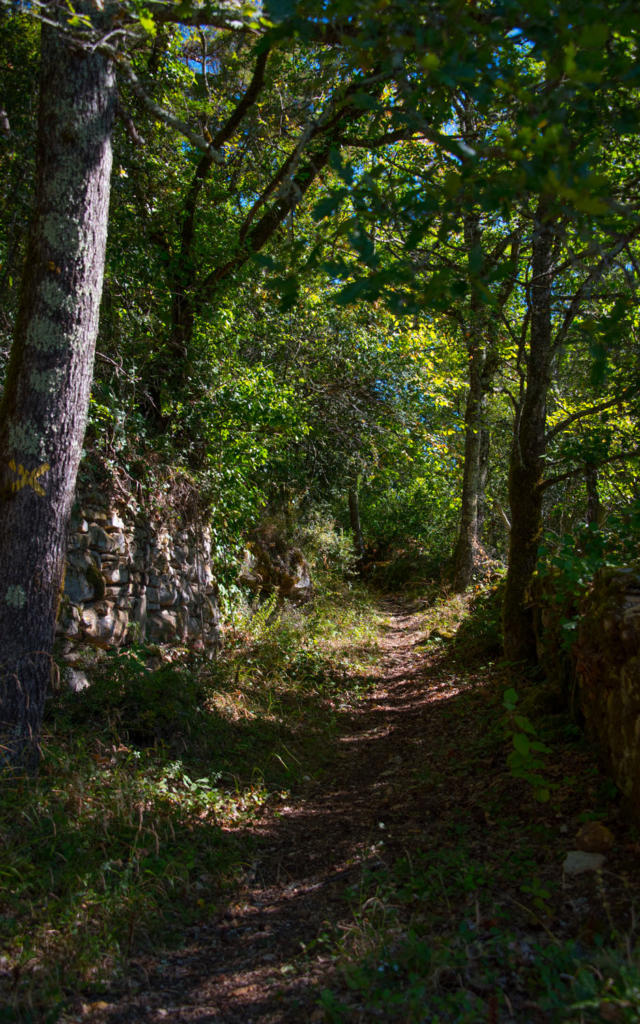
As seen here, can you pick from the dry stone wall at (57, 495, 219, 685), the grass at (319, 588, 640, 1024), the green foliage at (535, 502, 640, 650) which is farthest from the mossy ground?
the green foliage at (535, 502, 640, 650)

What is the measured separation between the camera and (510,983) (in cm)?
243

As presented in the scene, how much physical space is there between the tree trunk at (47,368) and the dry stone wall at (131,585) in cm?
109

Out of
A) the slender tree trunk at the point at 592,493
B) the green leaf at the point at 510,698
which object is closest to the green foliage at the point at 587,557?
→ the slender tree trunk at the point at 592,493

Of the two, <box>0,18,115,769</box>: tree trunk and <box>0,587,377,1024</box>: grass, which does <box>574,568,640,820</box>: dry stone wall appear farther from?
<box>0,18,115,769</box>: tree trunk

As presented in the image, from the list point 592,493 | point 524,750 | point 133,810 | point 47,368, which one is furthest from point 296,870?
point 592,493

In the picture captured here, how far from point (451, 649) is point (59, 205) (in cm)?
718

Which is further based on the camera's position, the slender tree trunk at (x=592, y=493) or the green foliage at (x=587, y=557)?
the slender tree trunk at (x=592, y=493)

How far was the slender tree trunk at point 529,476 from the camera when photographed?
20.8 ft

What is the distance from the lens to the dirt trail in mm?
2639

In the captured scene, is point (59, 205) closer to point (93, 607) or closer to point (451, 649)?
point (93, 607)

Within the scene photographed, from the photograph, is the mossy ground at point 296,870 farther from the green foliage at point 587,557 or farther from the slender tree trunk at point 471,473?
the slender tree trunk at point 471,473

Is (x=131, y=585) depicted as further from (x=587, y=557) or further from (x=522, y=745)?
(x=522, y=745)

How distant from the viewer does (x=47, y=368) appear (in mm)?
4199

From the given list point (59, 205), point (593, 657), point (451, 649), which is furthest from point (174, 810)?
point (451, 649)
